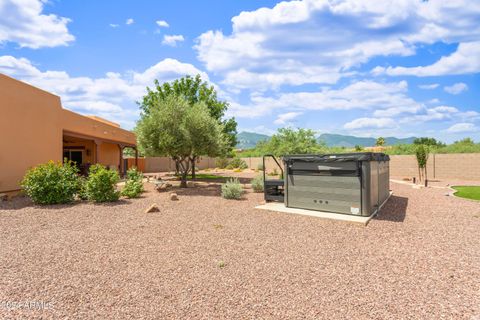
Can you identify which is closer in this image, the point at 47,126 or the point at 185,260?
the point at 185,260

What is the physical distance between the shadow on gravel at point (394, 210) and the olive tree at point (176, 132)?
8.47 metres

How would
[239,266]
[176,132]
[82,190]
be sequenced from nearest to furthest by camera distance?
1. [239,266]
2. [82,190]
3. [176,132]

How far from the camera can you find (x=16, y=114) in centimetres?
1191

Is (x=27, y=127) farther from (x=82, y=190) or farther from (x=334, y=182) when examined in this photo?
(x=334, y=182)

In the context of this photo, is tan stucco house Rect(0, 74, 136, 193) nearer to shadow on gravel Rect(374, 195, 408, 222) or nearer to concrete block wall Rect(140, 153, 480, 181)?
concrete block wall Rect(140, 153, 480, 181)

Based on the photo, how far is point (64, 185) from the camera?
996 centimetres

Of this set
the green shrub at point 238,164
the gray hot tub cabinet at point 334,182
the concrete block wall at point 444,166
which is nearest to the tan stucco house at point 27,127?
the concrete block wall at point 444,166

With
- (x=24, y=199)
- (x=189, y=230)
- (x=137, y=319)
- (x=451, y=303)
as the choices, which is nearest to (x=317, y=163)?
(x=189, y=230)

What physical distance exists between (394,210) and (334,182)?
8.12 feet

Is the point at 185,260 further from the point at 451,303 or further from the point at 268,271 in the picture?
the point at 451,303

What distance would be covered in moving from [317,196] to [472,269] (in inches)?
169

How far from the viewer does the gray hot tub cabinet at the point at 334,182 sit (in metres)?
7.72

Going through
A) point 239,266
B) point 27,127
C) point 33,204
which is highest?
point 27,127

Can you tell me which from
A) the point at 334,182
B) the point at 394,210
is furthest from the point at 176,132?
the point at 394,210
